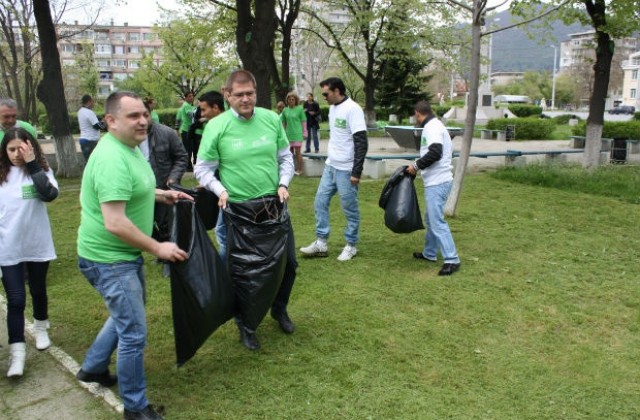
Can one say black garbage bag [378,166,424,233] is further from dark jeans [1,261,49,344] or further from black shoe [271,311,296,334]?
dark jeans [1,261,49,344]

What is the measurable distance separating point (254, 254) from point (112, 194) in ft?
4.00

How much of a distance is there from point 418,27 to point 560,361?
23.7 metres

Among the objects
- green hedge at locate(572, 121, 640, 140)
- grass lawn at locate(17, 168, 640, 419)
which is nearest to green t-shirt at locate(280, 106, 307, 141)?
grass lawn at locate(17, 168, 640, 419)

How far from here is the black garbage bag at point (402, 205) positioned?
5645 millimetres

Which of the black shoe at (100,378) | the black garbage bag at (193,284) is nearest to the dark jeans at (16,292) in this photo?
the black shoe at (100,378)

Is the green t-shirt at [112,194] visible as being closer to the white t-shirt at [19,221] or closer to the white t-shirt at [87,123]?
the white t-shirt at [19,221]

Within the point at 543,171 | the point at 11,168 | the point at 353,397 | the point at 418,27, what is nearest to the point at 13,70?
the point at 418,27

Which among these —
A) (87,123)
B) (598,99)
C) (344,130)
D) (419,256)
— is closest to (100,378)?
(344,130)

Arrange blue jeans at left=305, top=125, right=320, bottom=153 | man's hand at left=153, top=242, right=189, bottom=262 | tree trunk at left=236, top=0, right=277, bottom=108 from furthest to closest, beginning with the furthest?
blue jeans at left=305, top=125, right=320, bottom=153 → tree trunk at left=236, top=0, right=277, bottom=108 → man's hand at left=153, top=242, right=189, bottom=262

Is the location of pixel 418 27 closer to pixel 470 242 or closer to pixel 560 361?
pixel 470 242

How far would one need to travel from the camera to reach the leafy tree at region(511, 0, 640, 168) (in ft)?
37.5

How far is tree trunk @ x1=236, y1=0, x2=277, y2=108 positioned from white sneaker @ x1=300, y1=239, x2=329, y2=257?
527cm

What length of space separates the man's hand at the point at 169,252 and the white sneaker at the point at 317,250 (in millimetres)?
3293

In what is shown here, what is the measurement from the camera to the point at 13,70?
1006 inches
